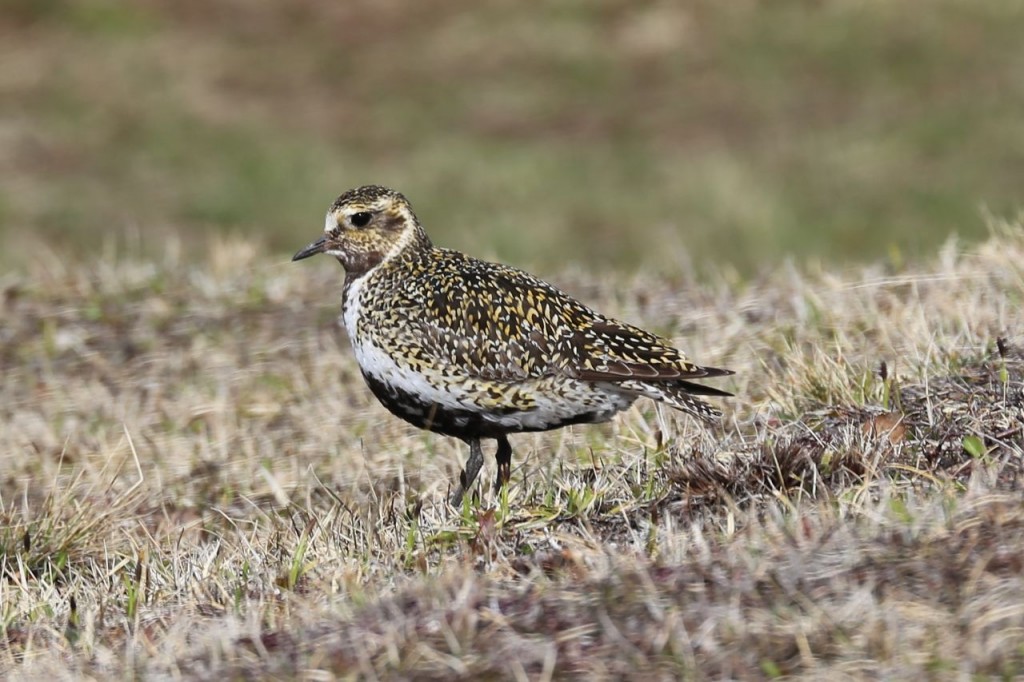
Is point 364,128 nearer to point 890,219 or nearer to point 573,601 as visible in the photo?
point 890,219

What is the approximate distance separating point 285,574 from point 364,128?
46.3 ft

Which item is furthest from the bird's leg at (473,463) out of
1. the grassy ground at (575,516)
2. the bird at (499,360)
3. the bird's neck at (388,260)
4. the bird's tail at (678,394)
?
the bird's neck at (388,260)

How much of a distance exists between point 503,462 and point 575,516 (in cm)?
74

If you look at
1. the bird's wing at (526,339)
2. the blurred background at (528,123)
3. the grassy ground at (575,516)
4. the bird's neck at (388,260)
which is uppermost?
the blurred background at (528,123)

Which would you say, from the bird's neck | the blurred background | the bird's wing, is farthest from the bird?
the blurred background

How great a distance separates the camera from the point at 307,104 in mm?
19188

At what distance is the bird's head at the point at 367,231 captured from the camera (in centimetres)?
600

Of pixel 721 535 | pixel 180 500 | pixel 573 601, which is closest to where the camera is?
pixel 573 601

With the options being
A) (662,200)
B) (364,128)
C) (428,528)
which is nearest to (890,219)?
(662,200)

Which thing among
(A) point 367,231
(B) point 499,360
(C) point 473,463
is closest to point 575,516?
(B) point 499,360

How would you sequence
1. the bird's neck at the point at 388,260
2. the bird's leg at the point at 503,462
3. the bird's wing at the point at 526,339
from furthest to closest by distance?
the bird's neck at the point at 388,260, the bird's leg at the point at 503,462, the bird's wing at the point at 526,339

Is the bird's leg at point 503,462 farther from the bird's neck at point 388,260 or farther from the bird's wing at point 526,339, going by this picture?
the bird's neck at point 388,260

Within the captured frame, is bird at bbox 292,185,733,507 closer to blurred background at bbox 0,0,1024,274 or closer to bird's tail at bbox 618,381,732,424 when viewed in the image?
bird's tail at bbox 618,381,732,424

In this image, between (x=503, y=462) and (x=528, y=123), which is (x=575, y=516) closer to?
(x=503, y=462)
